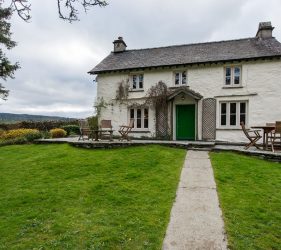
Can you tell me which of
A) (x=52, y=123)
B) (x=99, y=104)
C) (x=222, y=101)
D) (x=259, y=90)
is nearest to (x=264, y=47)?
(x=259, y=90)

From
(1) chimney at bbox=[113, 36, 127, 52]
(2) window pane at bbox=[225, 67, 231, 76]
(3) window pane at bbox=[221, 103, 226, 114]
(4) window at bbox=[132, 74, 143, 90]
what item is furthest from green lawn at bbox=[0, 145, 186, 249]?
(1) chimney at bbox=[113, 36, 127, 52]

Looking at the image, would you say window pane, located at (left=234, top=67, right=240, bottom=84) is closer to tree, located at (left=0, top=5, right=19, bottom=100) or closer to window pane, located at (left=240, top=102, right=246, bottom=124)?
window pane, located at (left=240, top=102, right=246, bottom=124)

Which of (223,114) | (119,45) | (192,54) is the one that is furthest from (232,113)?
(119,45)

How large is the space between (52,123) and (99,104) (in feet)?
31.6

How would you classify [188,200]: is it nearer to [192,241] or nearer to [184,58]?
[192,241]

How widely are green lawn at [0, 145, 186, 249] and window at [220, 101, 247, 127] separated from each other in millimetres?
6480

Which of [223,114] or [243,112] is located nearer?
[243,112]

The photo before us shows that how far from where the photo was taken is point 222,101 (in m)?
16.7

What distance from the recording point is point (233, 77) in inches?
656

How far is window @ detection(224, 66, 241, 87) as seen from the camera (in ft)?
54.5

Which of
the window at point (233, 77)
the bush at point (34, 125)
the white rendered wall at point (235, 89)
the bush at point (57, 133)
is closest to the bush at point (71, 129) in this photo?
the bush at point (57, 133)

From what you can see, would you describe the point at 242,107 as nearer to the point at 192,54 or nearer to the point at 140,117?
the point at 192,54

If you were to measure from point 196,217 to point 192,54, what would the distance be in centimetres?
1504

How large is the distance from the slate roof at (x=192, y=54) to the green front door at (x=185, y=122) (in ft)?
9.60
